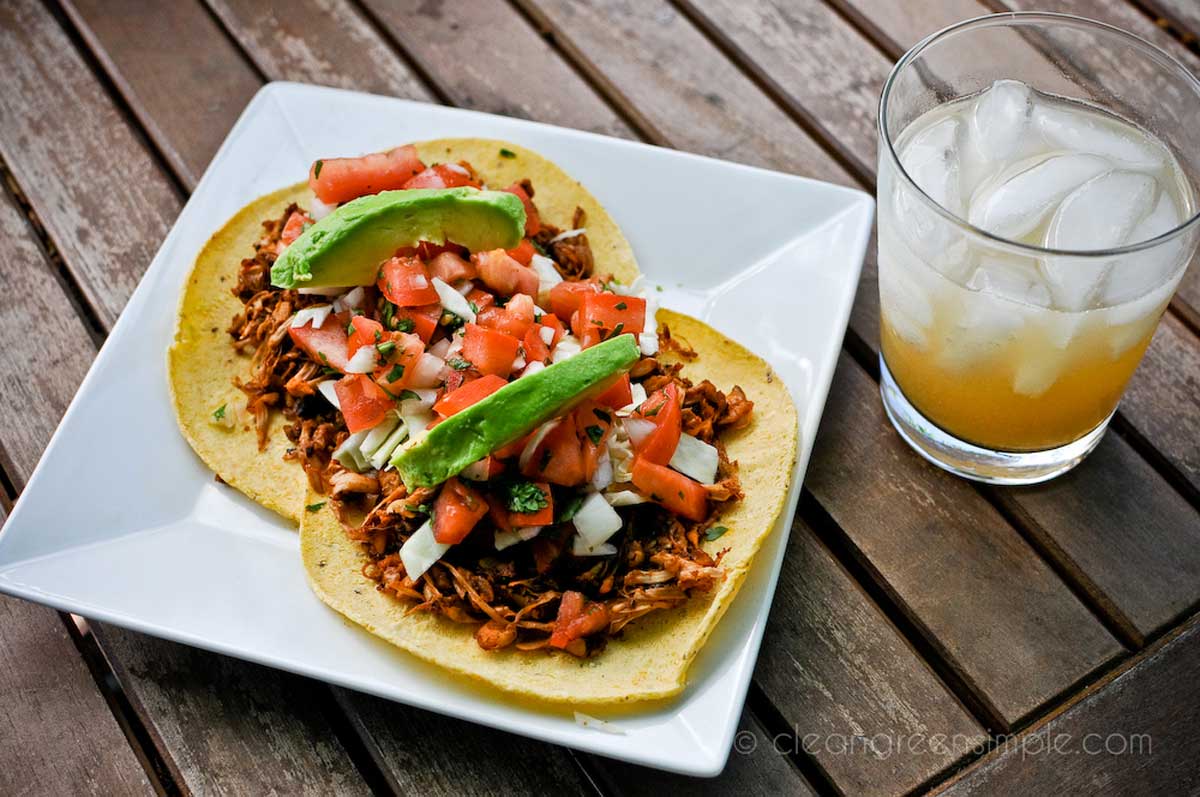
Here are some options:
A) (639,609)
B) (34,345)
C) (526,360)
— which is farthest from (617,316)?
(34,345)

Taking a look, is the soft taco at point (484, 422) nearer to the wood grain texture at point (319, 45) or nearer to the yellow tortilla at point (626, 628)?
the yellow tortilla at point (626, 628)

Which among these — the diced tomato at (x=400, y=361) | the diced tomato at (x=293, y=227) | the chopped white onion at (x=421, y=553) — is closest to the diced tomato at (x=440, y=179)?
the diced tomato at (x=293, y=227)

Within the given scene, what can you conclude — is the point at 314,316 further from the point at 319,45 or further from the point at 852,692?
the point at 852,692

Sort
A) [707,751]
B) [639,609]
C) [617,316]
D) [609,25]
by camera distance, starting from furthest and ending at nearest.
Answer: [609,25] < [617,316] < [639,609] < [707,751]

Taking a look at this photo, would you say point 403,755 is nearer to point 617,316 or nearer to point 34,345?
point 617,316

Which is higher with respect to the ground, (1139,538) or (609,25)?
(609,25)

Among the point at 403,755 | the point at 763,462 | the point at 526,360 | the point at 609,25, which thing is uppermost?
the point at 609,25

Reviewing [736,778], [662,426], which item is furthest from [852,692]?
[662,426]
